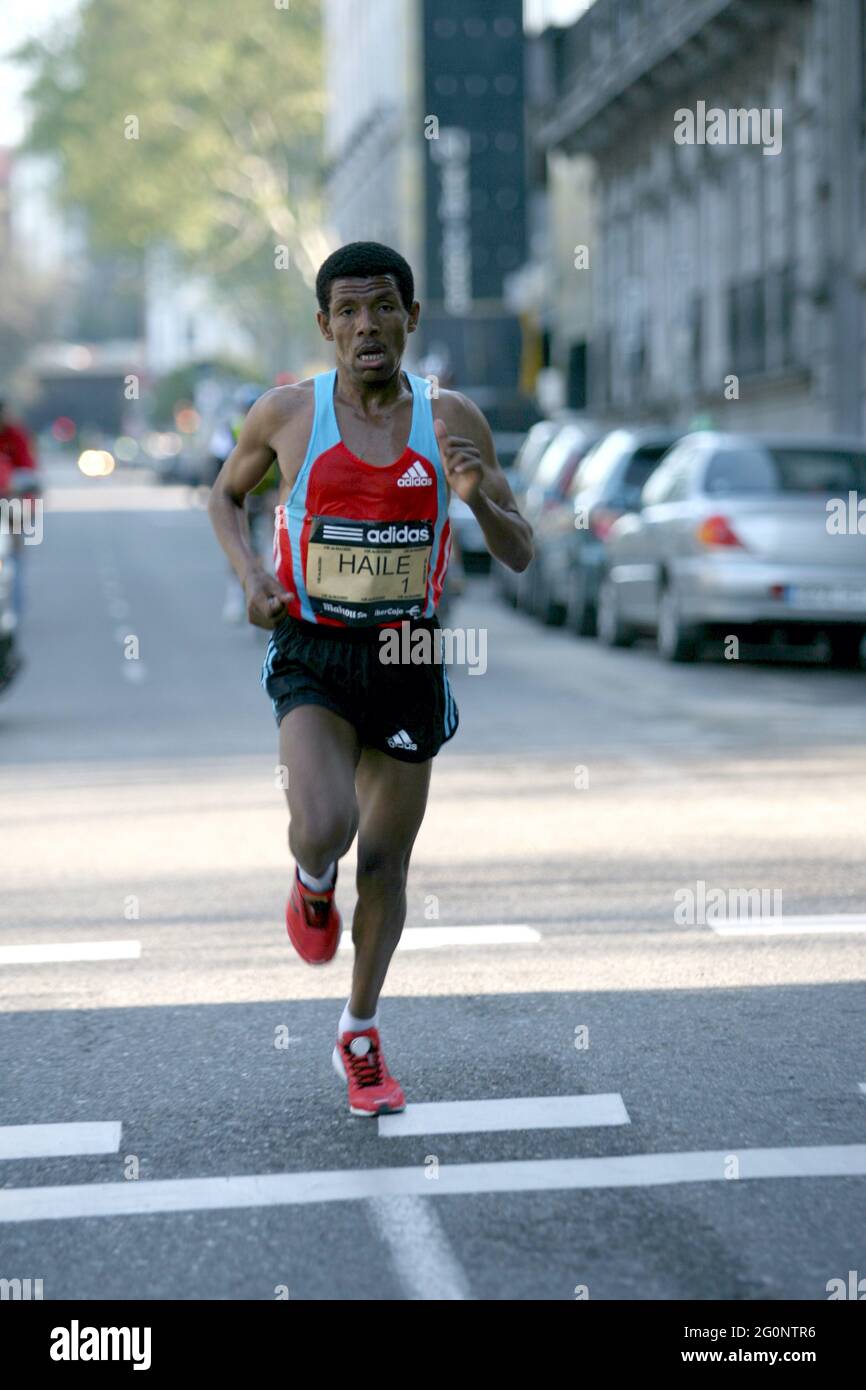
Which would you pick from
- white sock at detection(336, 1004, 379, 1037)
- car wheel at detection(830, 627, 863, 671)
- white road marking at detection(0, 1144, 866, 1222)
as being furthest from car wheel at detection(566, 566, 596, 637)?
white road marking at detection(0, 1144, 866, 1222)

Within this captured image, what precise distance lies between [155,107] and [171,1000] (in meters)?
72.5

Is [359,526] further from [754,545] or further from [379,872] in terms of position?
[754,545]

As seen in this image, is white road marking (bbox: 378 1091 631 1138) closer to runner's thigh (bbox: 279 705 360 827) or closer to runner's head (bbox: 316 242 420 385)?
runner's thigh (bbox: 279 705 360 827)

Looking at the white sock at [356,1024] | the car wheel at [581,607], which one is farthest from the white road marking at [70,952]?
the car wheel at [581,607]

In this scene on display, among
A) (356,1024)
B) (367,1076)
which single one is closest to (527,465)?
(356,1024)

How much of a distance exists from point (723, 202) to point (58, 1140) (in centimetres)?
3225

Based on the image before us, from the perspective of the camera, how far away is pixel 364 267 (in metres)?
5.50

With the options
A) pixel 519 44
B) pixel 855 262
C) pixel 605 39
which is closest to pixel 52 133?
pixel 519 44

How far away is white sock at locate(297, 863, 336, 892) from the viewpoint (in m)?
5.68

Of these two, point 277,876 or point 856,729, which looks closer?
point 277,876

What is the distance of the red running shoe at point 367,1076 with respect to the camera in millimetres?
5695

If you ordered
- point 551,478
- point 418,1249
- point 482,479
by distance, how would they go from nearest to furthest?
point 418,1249, point 482,479, point 551,478
